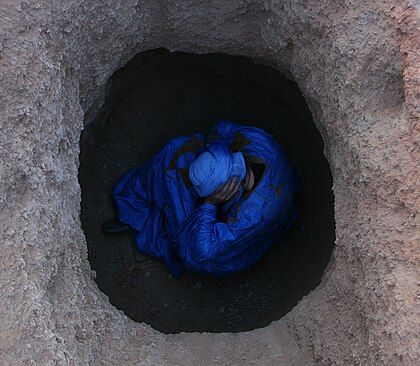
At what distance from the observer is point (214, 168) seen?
7.42 ft

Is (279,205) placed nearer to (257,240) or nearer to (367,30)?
(257,240)

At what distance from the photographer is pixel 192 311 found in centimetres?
247

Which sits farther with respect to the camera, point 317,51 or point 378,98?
point 317,51

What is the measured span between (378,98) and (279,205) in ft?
3.45

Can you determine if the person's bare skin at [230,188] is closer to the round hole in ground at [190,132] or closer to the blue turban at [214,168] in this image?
the blue turban at [214,168]

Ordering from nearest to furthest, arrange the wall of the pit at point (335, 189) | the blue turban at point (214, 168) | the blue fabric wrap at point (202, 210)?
1. the wall of the pit at point (335, 189)
2. the blue turban at point (214, 168)
3. the blue fabric wrap at point (202, 210)

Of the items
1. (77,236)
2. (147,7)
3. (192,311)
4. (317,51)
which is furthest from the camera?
(192,311)

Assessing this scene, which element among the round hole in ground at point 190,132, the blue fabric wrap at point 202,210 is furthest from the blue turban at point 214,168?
the round hole in ground at point 190,132

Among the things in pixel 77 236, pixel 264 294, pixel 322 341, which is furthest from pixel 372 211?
pixel 264 294

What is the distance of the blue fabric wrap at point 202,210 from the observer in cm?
237

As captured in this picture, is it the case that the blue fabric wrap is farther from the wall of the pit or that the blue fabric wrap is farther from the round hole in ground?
the wall of the pit

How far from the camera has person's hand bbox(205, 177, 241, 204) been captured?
2307 mm

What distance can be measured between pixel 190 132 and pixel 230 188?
529 millimetres

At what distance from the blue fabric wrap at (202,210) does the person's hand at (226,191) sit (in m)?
0.04
